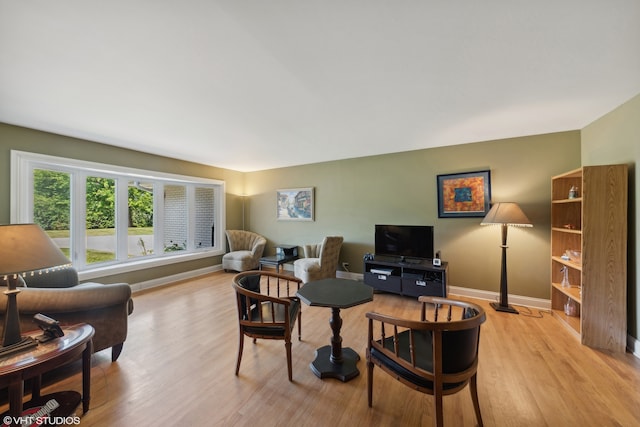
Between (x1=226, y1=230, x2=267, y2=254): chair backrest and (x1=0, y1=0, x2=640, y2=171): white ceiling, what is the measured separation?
2.72 meters

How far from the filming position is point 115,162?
372 centimetres

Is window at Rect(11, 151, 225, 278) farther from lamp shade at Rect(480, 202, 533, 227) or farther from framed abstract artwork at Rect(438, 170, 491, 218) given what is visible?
lamp shade at Rect(480, 202, 533, 227)

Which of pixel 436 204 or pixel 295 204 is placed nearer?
pixel 436 204

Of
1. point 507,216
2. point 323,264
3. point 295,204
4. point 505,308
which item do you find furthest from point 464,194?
point 295,204

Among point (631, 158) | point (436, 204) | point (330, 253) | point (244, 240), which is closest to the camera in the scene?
point (631, 158)

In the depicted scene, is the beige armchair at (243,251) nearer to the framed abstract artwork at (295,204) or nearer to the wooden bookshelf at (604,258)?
the framed abstract artwork at (295,204)

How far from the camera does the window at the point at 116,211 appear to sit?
10.3 feet

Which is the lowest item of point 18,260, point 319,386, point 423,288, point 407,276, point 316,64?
point 319,386

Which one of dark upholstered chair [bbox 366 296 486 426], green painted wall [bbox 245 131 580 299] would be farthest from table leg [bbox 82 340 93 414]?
green painted wall [bbox 245 131 580 299]

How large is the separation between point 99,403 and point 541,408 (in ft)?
9.67

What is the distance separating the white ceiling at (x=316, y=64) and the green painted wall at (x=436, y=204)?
460 millimetres

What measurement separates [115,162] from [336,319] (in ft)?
13.5

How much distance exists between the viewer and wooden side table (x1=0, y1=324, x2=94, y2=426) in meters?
1.21

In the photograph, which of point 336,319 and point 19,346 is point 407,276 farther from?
point 19,346
